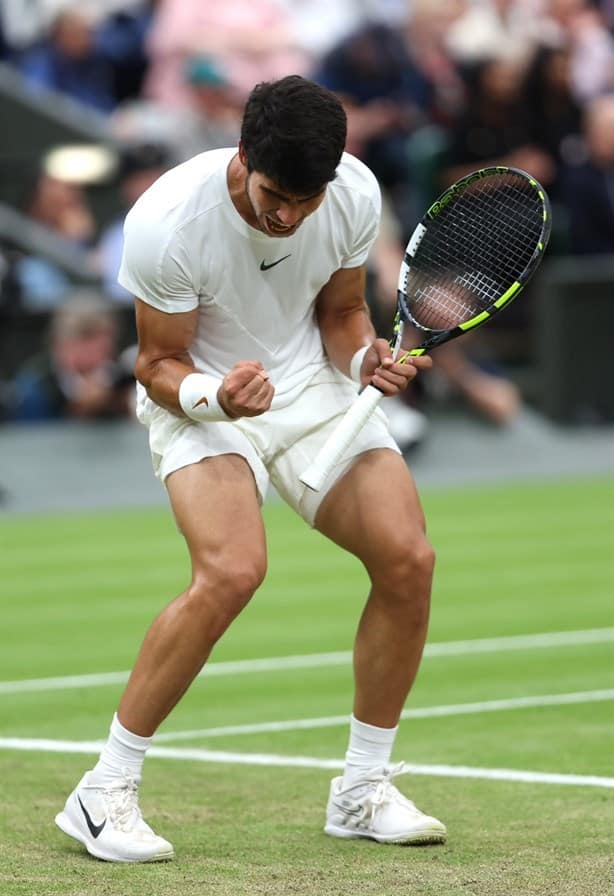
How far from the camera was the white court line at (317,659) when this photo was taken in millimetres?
7551

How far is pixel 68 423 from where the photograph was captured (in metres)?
13.8

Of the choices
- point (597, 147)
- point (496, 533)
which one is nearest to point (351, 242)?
point (496, 533)

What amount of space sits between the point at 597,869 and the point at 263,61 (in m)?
12.6

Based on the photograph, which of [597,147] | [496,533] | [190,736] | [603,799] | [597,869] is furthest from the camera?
[597,147]

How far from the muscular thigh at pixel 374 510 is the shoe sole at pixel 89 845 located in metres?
0.98

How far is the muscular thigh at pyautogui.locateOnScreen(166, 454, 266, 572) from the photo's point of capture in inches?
196

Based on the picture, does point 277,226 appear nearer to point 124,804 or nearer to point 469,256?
point 469,256

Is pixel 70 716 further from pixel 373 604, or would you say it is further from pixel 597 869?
pixel 597 869

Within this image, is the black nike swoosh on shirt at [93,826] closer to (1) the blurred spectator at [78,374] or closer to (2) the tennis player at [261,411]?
(2) the tennis player at [261,411]

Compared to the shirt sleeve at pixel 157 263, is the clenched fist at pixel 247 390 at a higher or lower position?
lower

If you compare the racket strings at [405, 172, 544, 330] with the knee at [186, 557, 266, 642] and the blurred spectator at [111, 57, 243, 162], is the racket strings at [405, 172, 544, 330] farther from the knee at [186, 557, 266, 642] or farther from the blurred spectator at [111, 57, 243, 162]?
the blurred spectator at [111, 57, 243, 162]

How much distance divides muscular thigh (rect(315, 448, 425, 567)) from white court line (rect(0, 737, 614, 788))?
1061mm

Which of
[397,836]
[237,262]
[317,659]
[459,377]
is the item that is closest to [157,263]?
[237,262]

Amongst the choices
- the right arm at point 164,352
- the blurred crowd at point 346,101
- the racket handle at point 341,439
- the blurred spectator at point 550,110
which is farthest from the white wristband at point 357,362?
the blurred spectator at point 550,110
